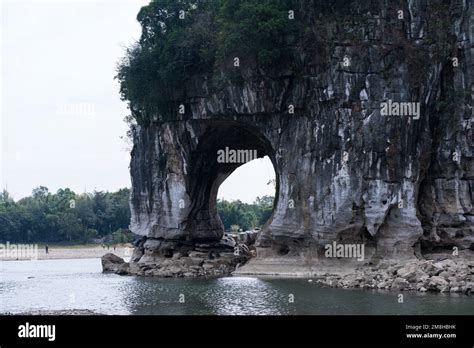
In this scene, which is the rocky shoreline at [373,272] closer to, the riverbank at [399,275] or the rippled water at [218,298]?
the riverbank at [399,275]

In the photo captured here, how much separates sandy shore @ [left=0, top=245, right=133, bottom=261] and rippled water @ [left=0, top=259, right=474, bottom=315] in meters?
34.2

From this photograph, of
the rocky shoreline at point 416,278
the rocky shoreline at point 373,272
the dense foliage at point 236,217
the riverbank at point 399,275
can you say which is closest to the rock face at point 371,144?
the riverbank at point 399,275

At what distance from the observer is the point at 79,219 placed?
8362 cm

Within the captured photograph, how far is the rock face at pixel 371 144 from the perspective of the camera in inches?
1497

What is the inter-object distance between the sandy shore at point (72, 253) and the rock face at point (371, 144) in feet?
108

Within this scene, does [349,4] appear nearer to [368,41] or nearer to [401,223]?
[368,41]

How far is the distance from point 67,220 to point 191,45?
142 feet

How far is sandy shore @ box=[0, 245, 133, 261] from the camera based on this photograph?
2908 inches

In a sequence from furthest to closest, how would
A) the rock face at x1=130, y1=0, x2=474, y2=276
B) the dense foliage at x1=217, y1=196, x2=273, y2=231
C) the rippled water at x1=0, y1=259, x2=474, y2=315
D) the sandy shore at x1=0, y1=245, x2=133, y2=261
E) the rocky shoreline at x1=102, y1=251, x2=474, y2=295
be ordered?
1. the dense foliage at x1=217, y1=196, x2=273, y2=231
2. the sandy shore at x1=0, y1=245, x2=133, y2=261
3. the rock face at x1=130, y1=0, x2=474, y2=276
4. the rocky shoreline at x1=102, y1=251, x2=474, y2=295
5. the rippled water at x1=0, y1=259, x2=474, y2=315

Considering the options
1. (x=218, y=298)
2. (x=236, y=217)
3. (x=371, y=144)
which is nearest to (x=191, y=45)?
(x=371, y=144)

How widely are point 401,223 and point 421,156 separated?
339 centimetres

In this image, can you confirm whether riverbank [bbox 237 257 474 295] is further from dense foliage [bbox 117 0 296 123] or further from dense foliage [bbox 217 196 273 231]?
dense foliage [bbox 217 196 273 231]

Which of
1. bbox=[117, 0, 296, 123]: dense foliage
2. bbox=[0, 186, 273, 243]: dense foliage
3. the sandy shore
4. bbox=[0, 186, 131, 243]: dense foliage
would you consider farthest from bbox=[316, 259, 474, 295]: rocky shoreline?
bbox=[0, 186, 131, 243]: dense foliage

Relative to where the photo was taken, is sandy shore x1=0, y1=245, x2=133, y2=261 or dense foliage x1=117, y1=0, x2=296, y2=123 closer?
dense foliage x1=117, y1=0, x2=296, y2=123
